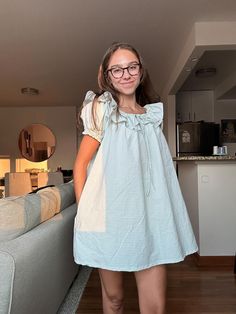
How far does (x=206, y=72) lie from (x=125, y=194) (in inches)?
167

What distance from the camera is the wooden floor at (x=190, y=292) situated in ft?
6.54

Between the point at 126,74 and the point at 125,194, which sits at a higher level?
the point at 126,74

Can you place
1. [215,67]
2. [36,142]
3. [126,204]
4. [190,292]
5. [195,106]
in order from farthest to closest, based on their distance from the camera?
[36,142] → [195,106] → [215,67] → [190,292] → [126,204]

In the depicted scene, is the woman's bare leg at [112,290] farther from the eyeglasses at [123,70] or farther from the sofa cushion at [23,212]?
the eyeglasses at [123,70]

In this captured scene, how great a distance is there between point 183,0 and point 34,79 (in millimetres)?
2937

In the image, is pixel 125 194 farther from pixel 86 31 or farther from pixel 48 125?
pixel 48 125

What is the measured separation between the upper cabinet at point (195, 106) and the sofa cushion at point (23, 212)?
4641mm

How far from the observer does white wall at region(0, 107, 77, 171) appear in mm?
7035

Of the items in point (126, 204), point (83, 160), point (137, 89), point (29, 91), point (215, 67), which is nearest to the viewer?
point (126, 204)

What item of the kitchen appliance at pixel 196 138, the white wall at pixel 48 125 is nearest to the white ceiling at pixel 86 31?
the kitchen appliance at pixel 196 138

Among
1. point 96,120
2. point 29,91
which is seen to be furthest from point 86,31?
point 29,91

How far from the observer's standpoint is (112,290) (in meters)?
1.08

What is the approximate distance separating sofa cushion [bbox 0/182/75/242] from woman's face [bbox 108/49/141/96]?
28.2 inches

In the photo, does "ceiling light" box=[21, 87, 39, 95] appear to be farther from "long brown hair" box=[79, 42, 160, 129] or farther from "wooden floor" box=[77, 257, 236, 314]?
"long brown hair" box=[79, 42, 160, 129]
